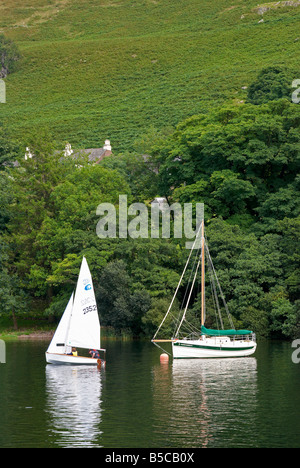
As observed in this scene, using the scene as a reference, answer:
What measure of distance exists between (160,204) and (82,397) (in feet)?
177

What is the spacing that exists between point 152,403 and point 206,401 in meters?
2.99

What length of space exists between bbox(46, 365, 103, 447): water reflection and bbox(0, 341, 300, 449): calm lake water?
5cm

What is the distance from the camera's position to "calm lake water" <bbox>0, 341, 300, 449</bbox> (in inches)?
1244

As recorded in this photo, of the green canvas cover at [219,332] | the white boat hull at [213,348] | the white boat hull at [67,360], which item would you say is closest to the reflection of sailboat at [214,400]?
the white boat hull at [213,348]

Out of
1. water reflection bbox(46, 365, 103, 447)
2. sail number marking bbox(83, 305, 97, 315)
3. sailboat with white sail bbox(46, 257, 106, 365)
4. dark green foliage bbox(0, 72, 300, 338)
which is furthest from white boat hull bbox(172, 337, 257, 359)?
dark green foliage bbox(0, 72, 300, 338)

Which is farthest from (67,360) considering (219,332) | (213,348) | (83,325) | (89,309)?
(219,332)

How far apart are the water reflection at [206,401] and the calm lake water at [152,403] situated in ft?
0.15

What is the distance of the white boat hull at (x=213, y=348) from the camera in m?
60.9

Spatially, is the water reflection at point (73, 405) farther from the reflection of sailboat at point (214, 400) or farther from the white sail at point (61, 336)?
the reflection of sailboat at point (214, 400)

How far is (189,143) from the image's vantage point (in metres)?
90.8

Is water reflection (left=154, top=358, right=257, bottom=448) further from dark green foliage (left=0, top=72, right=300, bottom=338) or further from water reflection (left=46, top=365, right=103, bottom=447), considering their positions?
dark green foliage (left=0, top=72, right=300, bottom=338)

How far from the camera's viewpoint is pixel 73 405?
39.5 metres
